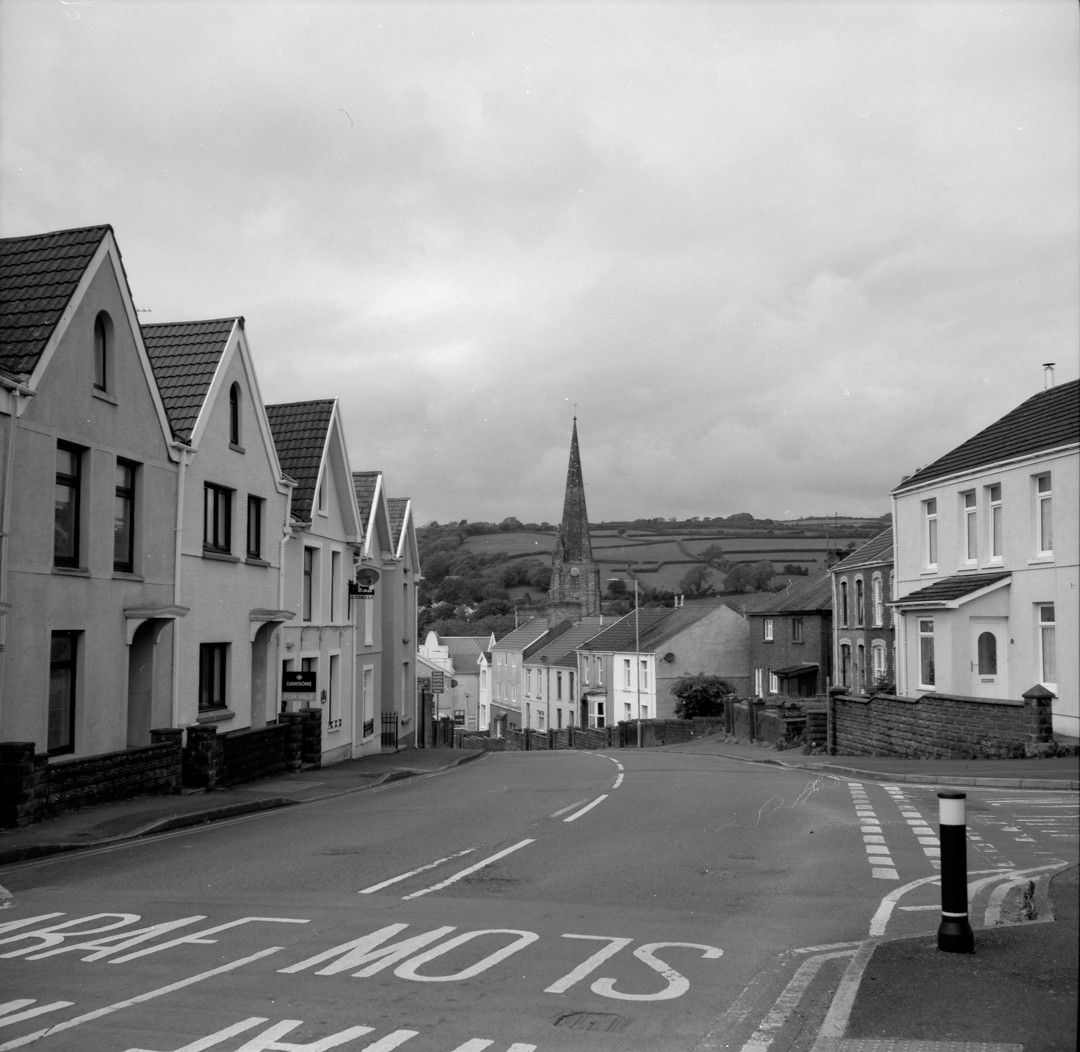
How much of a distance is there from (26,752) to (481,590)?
395 feet

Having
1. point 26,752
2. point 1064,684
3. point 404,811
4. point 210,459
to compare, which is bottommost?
point 404,811

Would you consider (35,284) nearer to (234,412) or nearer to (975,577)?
(234,412)

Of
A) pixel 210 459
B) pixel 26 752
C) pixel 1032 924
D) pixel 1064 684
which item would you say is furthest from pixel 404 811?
pixel 1064 684

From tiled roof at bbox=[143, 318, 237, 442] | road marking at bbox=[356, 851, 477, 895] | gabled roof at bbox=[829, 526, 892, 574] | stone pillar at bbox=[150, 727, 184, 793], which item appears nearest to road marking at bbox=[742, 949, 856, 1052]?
road marking at bbox=[356, 851, 477, 895]

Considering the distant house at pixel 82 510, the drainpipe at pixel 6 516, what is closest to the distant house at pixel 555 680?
the distant house at pixel 82 510

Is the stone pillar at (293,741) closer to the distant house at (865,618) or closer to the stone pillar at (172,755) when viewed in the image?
the stone pillar at (172,755)

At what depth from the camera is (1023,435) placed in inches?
427

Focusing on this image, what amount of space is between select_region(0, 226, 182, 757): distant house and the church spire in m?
93.3

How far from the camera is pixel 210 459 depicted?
23.5 meters

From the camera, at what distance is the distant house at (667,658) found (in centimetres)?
7000

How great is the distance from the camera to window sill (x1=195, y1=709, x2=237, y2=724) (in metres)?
22.9

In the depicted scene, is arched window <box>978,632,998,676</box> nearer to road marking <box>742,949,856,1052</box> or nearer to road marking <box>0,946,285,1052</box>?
road marking <box>742,949,856,1052</box>

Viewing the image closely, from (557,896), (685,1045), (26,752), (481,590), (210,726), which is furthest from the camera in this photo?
(481,590)

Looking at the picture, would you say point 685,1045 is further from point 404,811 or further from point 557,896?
point 404,811
